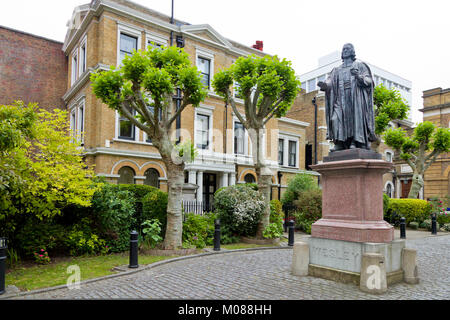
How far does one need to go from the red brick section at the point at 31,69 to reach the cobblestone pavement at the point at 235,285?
19.6 metres

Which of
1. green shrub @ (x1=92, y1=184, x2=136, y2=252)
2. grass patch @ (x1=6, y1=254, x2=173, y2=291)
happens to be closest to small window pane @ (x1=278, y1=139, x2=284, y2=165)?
green shrub @ (x1=92, y1=184, x2=136, y2=252)

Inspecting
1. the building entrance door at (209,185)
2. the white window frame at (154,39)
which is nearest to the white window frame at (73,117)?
the white window frame at (154,39)

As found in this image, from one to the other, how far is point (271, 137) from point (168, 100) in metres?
16.8

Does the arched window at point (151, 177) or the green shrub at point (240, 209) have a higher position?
the arched window at point (151, 177)

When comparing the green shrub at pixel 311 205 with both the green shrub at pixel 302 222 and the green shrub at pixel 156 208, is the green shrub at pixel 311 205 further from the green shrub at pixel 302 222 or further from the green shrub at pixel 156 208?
the green shrub at pixel 156 208

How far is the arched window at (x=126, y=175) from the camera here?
18.9m

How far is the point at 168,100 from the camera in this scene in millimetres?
10391

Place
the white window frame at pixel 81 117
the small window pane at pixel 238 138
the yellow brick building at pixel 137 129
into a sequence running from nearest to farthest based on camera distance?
the yellow brick building at pixel 137 129, the white window frame at pixel 81 117, the small window pane at pixel 238 138

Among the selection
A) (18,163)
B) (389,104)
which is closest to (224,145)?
(389,104)

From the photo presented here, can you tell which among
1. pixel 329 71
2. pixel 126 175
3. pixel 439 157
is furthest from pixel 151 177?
pixel 329 71

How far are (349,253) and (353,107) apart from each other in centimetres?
315

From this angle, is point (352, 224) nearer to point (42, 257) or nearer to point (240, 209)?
point (240, 209)

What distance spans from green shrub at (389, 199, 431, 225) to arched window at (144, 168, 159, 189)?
1461cm
